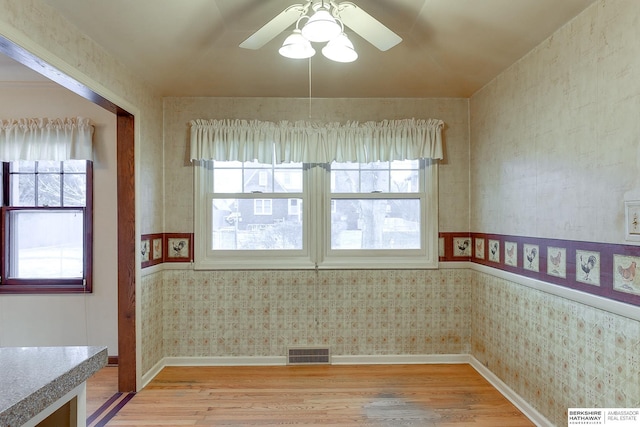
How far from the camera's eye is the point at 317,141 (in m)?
3.33

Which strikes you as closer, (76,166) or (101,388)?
(101,388)

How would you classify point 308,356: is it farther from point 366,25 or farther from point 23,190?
point 23,190

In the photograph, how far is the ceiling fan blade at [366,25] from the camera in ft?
5.63

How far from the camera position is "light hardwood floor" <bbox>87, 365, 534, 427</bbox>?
2.46 metres

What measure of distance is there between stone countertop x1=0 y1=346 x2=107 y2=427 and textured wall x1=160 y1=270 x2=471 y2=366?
2.34 metres

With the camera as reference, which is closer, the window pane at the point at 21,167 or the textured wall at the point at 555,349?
the textured wall at the point at 555,349

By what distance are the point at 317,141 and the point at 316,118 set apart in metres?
0.23

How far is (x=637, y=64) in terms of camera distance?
5.54 ft

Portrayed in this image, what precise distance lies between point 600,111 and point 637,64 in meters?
0.26

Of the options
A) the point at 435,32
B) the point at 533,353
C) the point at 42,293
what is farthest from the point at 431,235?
the point at 42,293

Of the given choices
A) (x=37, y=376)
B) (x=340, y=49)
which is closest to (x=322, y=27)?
(x=340, y=49)

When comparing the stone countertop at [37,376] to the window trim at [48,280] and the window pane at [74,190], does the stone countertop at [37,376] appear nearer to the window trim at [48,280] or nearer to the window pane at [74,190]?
the window trim at [48,280]

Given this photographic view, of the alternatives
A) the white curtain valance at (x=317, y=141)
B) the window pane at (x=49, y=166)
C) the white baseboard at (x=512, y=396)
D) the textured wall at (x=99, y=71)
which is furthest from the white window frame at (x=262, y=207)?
the white baseboard at (x=512, y=396)

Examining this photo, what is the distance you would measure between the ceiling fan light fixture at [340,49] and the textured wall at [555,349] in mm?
1774
